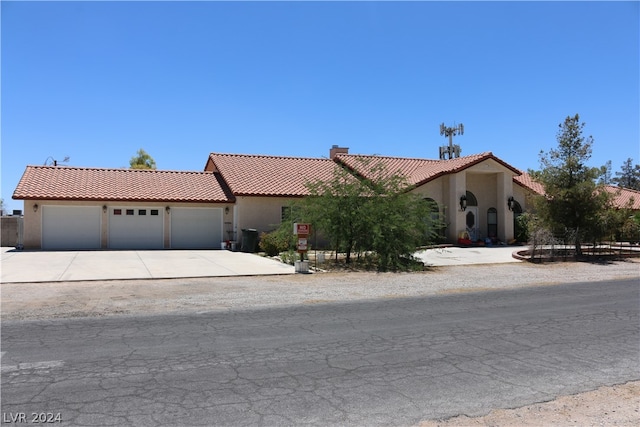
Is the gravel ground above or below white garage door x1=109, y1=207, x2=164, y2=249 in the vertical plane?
below

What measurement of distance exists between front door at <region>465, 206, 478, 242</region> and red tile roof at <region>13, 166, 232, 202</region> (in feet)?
48.5

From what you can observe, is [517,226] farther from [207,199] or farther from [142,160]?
[142,160]

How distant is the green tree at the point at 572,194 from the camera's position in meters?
24.1

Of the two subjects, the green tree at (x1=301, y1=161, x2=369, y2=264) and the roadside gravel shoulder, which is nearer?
the roadside gravel shoulder

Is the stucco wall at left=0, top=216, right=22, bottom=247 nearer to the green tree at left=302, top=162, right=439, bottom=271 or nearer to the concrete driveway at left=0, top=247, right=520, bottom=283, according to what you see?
the concrete driveway at left=0, top=247, right=520, bottom=283

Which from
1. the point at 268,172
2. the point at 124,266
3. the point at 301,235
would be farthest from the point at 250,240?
the point at 124,266

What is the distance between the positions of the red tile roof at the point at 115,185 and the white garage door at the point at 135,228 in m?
0.97

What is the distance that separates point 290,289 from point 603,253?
18604 mm

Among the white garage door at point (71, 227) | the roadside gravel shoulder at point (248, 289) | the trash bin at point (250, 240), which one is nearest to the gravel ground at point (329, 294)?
the roadside gravel shoulder at point (248, 289)

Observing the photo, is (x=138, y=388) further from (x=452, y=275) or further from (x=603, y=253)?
(x=603, y=253)

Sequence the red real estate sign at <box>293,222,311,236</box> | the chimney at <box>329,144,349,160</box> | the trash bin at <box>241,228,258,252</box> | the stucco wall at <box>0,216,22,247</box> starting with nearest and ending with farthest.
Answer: the red real estate sign at <box>293,222,311,236</box> → the trash bin at <box>241,228,258,252</box> → the stucco wall at <box>0,216,22,247</box> → the chimney at <box>329,144,349,160</box>

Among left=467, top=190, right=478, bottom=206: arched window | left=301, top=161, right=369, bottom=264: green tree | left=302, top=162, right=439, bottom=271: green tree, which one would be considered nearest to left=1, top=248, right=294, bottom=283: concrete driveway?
left=301, top=161, right=369, bottom=264: green tree

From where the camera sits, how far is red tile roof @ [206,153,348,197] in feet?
93.5

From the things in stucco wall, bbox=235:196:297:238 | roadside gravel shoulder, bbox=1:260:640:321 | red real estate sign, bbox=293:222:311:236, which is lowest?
roadside gravel shoulder, bbox=1:260:640:321
